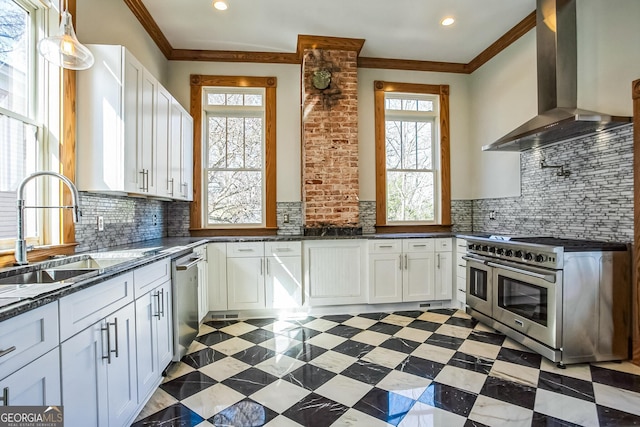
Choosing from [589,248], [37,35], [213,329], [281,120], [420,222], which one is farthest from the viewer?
[420,222]

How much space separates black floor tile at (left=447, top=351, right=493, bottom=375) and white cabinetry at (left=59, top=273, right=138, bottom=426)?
7.11ft

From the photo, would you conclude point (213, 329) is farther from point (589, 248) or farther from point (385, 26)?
point (385, 26)

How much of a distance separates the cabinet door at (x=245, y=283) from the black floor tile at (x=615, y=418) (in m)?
2.79

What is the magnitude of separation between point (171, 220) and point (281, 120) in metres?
1.89

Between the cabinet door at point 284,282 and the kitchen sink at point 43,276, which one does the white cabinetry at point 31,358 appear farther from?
the cabinet door at point 284,282

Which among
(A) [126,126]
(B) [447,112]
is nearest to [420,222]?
(B) [447,112]

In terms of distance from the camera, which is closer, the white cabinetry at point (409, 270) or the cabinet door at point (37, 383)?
the cabinet door at point (37, 383)

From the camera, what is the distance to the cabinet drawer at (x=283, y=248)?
11.5ft

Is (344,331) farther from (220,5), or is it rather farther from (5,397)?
(220,5)

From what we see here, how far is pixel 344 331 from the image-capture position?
10.3 feet

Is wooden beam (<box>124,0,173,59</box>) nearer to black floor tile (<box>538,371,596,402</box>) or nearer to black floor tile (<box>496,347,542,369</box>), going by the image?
black floor tile (<box>496,347,542,369</box>)

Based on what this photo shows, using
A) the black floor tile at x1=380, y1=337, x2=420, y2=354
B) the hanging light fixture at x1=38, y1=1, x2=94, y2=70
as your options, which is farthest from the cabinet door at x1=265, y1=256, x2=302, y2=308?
the hanging light fixture at x1=38, y1=1, x2=94, y2=70

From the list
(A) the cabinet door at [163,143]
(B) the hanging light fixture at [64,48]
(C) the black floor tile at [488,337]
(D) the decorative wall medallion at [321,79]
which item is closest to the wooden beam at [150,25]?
(A) the cabinet door at [163,143]

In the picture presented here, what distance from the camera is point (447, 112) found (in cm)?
447
